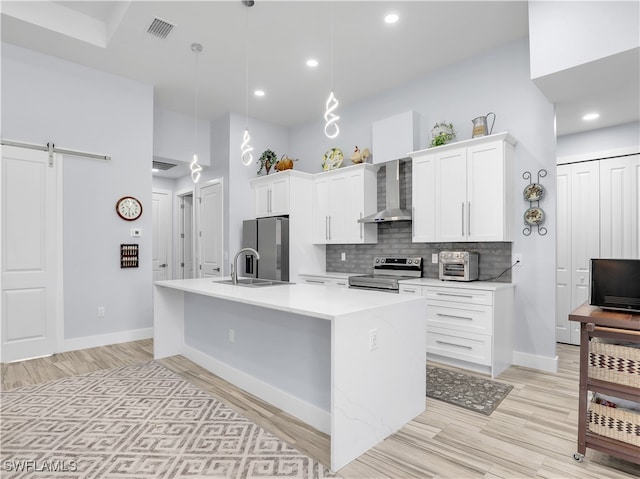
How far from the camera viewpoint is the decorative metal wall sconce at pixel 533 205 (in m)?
3.52

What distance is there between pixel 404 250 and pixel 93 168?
393 centimetres

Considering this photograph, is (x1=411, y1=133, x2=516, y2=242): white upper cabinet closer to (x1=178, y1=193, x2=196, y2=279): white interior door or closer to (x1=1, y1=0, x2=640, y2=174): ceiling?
(x1=1, y1=0, x2=640, y2=174): ceiling

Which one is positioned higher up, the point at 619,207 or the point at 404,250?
the point at 619,207

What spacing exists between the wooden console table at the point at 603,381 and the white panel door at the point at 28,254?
16.0 feet

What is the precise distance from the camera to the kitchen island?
1971 mm

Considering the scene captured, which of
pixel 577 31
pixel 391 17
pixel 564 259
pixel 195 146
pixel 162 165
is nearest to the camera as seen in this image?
pixel 577 31

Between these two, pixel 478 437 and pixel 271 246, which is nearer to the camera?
pixel 478 437

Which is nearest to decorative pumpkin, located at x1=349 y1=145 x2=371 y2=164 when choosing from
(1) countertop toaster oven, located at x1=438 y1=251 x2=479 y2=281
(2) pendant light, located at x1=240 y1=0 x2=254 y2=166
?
(2) pendant light, located at x1=240 y1=0 x2=254 y2=166

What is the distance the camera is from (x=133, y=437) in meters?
2.29

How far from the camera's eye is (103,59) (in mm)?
4102

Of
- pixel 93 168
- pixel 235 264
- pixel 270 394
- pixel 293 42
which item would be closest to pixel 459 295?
pixel 270 394

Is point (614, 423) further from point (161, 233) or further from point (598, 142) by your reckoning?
point (161, 233)

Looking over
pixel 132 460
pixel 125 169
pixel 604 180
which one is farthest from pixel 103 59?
pixel 604 180

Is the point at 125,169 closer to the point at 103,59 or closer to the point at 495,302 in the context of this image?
the point at 103,59
